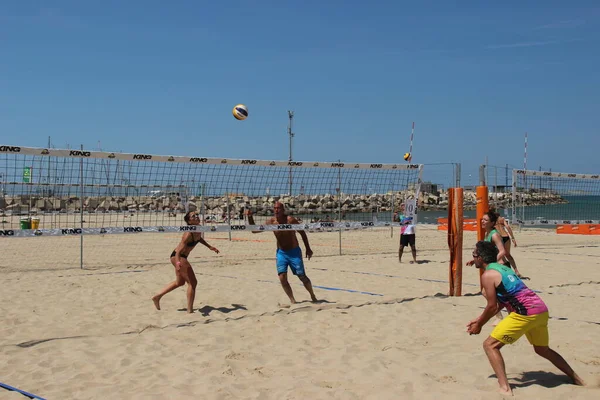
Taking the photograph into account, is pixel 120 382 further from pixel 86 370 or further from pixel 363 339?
pixel 363 339

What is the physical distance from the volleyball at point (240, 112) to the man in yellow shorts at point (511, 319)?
770cm

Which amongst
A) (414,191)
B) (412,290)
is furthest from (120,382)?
(414,191)

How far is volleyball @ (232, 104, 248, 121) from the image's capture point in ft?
36.3

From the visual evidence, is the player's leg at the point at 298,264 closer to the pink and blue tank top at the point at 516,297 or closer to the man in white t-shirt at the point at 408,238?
the pink and blue tank top at the point at 516,297

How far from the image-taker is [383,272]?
10062 mm

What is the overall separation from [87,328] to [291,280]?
3.74 m

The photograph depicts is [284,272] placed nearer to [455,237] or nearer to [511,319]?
[455,237]

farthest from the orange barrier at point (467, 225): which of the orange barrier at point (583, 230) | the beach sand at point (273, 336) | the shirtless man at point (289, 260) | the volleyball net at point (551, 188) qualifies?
the shirtless man at point (289, 260)

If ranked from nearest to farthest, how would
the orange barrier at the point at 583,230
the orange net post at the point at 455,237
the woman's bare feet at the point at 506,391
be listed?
1. the woman's bare feet at the point at 506,391
2. the orange net post at the point at 455,237
3. the orange barrier at the point at 583,230

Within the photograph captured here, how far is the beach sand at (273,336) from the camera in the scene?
13.5 ft

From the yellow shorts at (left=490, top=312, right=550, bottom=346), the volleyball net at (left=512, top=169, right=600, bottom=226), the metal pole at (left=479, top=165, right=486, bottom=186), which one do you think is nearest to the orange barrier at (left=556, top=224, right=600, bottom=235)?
the volleyball net at (left=512, top=169, right=600, bottom=226)

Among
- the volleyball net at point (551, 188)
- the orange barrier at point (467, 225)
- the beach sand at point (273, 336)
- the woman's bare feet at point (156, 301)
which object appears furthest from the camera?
the orange barrier at point (467, 225)

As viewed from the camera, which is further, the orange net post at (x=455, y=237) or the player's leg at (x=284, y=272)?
the orange net post at (x=455, y=237)

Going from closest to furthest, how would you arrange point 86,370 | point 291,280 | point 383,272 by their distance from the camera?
point 86,370 < point 291,280 < point 383,272
